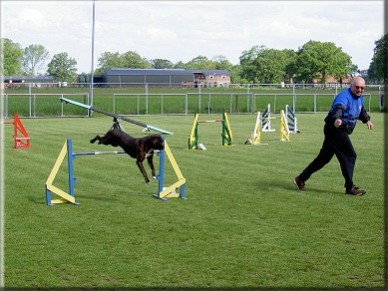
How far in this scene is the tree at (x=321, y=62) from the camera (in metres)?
51.8

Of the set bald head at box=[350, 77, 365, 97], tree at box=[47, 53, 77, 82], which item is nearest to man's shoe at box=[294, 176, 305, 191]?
bald head at box=[350, 77, 365, 97]

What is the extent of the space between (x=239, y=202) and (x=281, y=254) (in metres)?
3.61

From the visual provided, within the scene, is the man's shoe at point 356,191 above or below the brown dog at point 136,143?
below

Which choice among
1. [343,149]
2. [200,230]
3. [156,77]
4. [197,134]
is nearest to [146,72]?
[156,77]

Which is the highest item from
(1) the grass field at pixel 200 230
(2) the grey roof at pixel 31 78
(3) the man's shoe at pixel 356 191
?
(2) the grey roof at pixel 31 78

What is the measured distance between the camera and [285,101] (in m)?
57.4

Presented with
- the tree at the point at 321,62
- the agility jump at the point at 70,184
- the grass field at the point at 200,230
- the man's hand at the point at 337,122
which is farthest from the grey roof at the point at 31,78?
the man's hand at the point at 337,122

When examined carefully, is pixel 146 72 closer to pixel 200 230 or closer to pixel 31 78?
pixel 31 78

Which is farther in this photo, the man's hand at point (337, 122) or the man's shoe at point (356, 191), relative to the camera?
the man's shoe at point (356, 191)

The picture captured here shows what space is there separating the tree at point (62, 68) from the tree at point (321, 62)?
55.8 ft

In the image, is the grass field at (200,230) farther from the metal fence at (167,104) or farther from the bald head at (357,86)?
the metal fence at (167,104)

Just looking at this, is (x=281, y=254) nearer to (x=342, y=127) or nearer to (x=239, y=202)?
(x=239, y=202)

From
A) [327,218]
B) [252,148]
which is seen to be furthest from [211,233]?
[252,148]

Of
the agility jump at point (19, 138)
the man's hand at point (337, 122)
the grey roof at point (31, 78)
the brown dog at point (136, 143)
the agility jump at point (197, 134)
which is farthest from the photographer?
the grey roof at point (31, 78)
